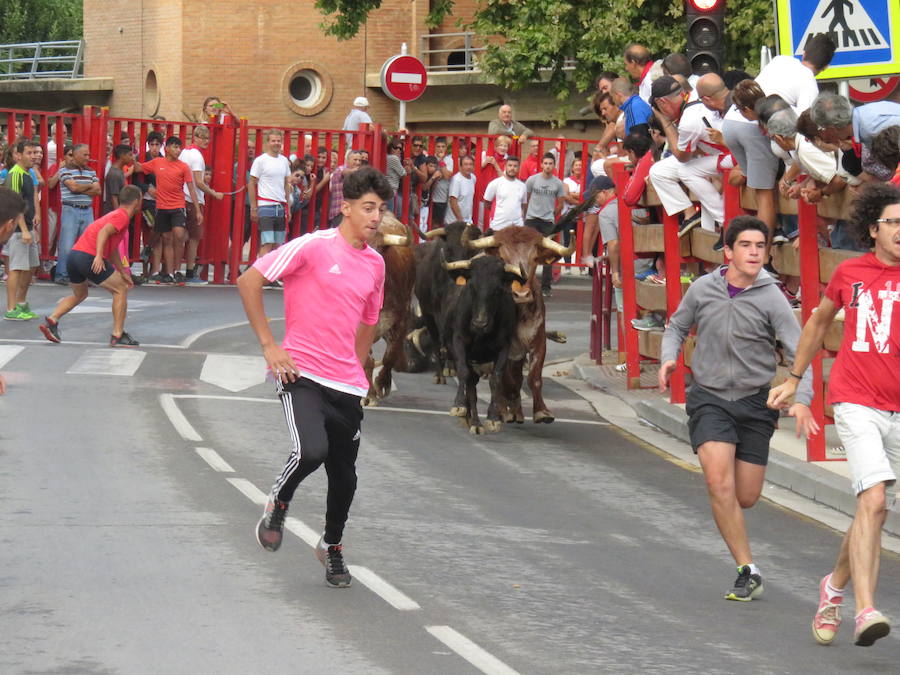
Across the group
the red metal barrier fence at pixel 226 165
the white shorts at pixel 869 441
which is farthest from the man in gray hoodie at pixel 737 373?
the red metal barrier fence at pixel 226 165

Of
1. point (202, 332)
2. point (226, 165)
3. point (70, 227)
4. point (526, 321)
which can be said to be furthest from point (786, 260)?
point (226, 165)

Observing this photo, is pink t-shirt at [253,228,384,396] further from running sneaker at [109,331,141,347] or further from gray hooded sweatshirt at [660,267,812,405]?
running sneaker at [109,331,141,347]

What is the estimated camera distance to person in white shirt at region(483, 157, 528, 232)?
26.9 meters

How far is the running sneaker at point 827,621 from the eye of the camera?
24.5 ft

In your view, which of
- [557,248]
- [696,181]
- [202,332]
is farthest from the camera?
[202,332]

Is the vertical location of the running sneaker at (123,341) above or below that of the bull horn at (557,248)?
below

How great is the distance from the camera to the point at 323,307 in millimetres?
8258

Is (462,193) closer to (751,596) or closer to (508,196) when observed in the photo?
(508,196)

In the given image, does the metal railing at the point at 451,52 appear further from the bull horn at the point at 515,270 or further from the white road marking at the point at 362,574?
the white road marking at the point at 362,574

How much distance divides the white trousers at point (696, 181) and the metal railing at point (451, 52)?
29.2m

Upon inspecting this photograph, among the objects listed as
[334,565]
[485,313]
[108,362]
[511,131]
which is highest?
[511,131]

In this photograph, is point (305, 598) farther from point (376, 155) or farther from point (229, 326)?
point (376, 155)

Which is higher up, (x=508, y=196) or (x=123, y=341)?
(x=508, y=196)

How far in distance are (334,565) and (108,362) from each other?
9.52m
